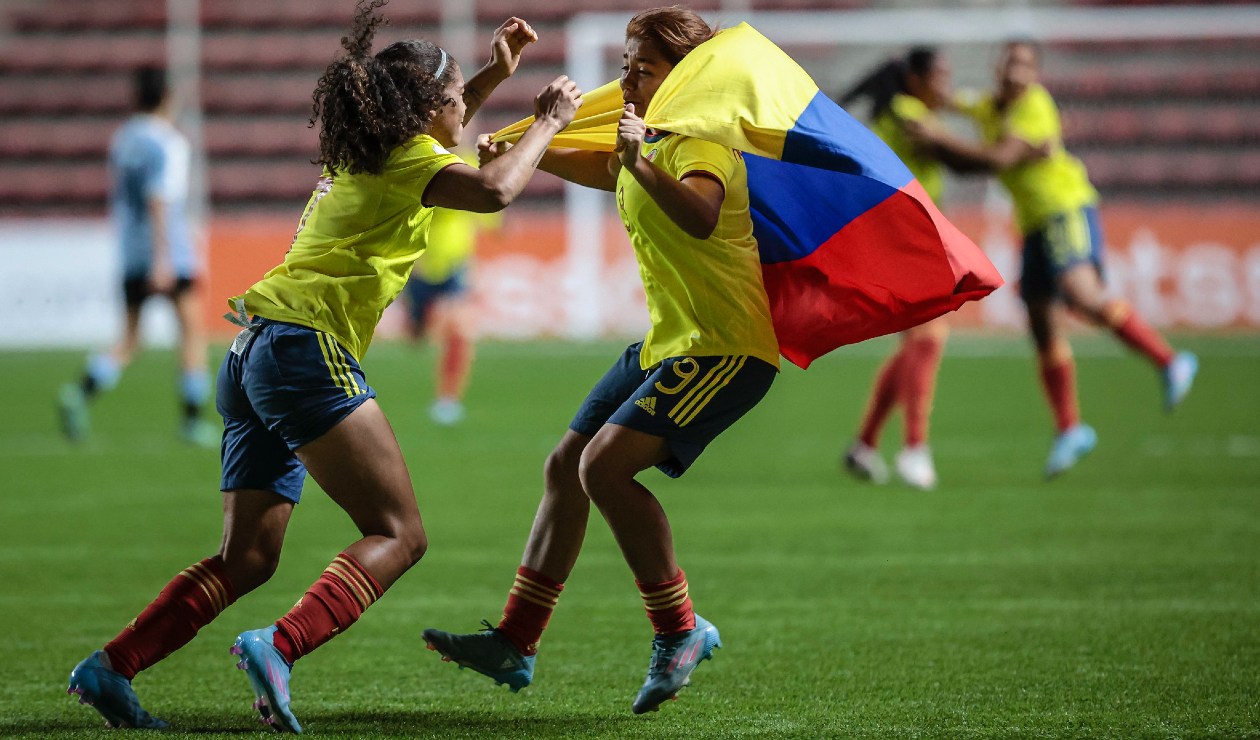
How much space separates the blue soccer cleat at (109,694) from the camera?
13.4 feet

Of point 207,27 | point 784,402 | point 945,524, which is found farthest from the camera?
point 207,27

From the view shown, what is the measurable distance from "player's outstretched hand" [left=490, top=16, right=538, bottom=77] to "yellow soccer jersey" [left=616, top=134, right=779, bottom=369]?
60cm

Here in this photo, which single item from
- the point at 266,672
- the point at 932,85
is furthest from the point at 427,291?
the point at 266,672

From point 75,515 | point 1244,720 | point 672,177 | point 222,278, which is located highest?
point 672,177

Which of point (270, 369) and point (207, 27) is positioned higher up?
point (270, 369)

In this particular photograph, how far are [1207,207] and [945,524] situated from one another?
1553 cm

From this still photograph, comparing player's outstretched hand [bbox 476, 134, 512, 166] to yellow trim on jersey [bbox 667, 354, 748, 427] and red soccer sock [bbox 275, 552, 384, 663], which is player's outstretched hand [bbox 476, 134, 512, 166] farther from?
red soccer sock [bbox 275, 552, 384, 663]

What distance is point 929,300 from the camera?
4.51 metres

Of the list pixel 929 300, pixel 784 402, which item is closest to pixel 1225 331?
pixel 784 402

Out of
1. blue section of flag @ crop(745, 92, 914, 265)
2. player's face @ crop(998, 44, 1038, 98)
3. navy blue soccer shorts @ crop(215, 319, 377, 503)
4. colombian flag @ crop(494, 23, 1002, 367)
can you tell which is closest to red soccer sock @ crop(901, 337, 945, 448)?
player's face @ crop(998, 44, 1038, 98)

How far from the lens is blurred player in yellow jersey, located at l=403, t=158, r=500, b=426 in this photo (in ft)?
42.7

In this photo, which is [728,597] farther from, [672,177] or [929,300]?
[672,177]

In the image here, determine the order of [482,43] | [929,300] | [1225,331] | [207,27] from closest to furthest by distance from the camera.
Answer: [929,300] < [1225,331] < [482,43] < [207,27]

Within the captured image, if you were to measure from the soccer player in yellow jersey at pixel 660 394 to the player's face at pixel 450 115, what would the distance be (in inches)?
5.0
